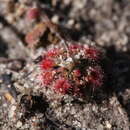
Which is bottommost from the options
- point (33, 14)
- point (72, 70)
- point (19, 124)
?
point (19, 124)

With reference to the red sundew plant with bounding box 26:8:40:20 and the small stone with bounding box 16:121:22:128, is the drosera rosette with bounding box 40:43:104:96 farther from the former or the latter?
the red sundew plant with bounding box 26:8:40:20

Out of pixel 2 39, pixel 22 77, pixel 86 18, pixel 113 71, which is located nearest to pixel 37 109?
pixel 22 77

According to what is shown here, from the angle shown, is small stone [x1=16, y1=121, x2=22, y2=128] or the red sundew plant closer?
small stone [x1=16, y1=121, x2=22, y2=128]

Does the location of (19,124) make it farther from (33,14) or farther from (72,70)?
(33,14)

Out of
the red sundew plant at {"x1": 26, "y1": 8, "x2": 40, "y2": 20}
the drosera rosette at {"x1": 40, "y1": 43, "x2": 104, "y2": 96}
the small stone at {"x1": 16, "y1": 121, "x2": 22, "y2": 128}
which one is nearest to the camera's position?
A: the small stone at {"x1": 16, "y1": 121, "x2": 22, "y2": 128}

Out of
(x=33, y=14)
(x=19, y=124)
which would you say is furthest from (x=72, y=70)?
(x=33, y=14)

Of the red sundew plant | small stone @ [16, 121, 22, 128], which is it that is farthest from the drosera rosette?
the red sundew plant

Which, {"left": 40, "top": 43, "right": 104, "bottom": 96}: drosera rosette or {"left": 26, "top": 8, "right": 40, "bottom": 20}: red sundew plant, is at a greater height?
{"left": 26, "top": 8, "right": 40, "bottom": 20}: red sundew plant

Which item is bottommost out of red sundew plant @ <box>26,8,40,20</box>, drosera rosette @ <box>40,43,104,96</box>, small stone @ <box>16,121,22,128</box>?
small stone @ <box>16,121,22,128</box>

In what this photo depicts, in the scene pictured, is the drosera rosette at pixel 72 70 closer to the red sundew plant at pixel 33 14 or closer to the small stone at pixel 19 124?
the small stone at pixel 19 124
